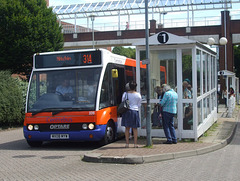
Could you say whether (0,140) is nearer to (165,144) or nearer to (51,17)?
(165,144)

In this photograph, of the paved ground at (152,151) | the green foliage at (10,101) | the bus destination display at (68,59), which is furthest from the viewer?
the green foliage at (10,101)

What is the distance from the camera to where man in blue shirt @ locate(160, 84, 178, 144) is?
30.5 ft

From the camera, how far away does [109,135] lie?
994 centimetres

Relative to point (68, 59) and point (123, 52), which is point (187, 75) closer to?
point (68, 59)

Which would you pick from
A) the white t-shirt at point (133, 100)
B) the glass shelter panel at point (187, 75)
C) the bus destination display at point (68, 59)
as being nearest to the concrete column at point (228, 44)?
the glass shelter panel at point (187, 75)

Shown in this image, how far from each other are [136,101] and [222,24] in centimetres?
3084

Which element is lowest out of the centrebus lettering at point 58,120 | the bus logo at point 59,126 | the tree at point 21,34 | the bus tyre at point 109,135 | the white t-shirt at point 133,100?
the bus tyre at point 109,135

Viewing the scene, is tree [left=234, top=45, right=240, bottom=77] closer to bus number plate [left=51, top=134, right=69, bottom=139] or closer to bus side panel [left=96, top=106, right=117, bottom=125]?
bus side panel [left=96, top=106, right=117, bottom=125]

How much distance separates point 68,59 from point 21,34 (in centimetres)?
1106

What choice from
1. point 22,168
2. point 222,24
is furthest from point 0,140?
point 222,24

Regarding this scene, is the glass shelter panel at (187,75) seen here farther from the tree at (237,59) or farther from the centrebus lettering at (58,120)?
the tree at (237,59)

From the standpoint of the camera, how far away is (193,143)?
9.54m

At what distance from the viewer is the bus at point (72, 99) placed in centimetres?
927

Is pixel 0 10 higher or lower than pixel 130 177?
higher
